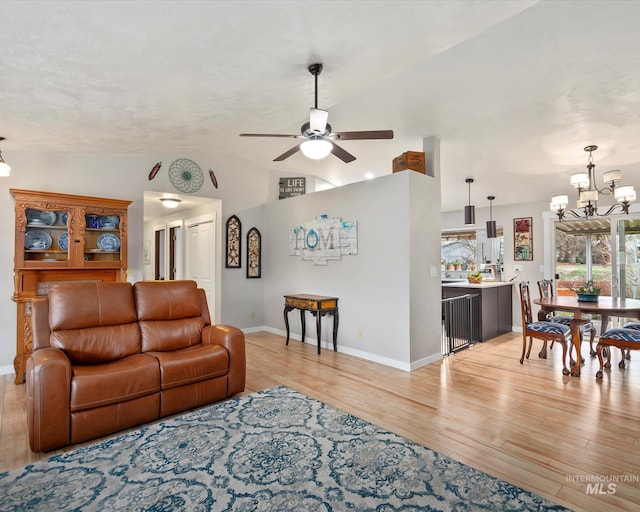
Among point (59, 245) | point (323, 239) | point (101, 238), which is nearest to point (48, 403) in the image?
point (59, 245)

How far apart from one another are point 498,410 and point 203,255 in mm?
5164

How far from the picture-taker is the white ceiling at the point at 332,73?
2152mm

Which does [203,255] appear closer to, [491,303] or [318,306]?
[318,306]

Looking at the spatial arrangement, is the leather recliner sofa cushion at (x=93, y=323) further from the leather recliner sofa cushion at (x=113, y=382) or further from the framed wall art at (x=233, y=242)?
the framed wall art at (x=233, y=242)

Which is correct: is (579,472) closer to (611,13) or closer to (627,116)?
(611,13)

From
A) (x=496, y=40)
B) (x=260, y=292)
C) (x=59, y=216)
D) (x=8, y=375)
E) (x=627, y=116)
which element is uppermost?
(x=496, y=40)

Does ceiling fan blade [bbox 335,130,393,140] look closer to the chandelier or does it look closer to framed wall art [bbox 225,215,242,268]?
the chandelier

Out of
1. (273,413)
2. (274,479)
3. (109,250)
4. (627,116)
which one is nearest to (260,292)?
(109,250)

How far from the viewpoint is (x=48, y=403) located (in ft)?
7.57

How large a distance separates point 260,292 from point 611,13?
5.63 meters

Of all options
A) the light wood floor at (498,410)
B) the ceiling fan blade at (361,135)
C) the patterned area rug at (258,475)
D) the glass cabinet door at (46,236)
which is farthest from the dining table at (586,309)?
the glass cabinet door at (46,236)

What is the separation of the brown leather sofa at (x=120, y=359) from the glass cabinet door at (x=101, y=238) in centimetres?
137

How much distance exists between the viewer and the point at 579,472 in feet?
6.84

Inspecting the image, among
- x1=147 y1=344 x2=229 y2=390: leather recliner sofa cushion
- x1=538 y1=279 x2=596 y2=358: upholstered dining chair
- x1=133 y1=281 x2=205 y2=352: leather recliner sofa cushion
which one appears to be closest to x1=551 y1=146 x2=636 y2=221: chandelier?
x1=538 y1=279 x2=596 y2=358: upholstered dining chair
